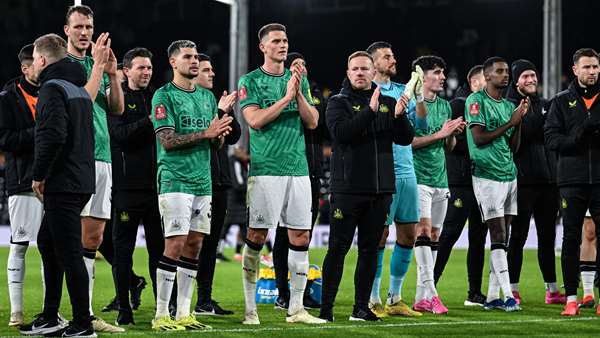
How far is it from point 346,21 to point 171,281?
19.1m

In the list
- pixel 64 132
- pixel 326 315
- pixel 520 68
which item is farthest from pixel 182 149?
pixel 520 68

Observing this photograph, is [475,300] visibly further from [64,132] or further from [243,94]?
[64,132]

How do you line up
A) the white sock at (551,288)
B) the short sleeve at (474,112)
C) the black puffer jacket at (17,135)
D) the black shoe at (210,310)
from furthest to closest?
the white sock at (551,288), the short sleeve at (474,112), the black shoe at (210,310), the black puffer jacket at (17,135)

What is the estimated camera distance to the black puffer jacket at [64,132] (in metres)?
6.68

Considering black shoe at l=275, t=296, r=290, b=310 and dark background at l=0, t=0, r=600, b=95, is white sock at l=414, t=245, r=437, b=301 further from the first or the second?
dark background at l=0, t=0, r=600, b=95

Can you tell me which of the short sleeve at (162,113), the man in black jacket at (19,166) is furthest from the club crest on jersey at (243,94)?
the man in black jacket at (19,166)

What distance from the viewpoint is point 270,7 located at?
26.5 metres

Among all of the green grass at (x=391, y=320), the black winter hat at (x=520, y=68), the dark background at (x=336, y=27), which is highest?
the dark background at (x=336, y=27)

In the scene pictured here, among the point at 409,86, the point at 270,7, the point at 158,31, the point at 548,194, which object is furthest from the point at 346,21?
the point at 409,86

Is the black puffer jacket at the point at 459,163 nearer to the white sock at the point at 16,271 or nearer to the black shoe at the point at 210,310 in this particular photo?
the black shoe at the point at 210,310

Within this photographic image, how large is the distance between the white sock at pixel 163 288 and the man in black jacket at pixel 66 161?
2.73 ft

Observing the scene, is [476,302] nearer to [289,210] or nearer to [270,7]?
[289,210]

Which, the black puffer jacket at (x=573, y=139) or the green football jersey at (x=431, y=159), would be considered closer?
the black puffer jacket at (x=573, y=139)

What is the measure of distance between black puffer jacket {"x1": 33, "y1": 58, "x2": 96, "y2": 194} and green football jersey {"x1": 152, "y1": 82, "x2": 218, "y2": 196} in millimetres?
767
